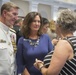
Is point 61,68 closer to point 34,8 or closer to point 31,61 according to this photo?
point 31,61

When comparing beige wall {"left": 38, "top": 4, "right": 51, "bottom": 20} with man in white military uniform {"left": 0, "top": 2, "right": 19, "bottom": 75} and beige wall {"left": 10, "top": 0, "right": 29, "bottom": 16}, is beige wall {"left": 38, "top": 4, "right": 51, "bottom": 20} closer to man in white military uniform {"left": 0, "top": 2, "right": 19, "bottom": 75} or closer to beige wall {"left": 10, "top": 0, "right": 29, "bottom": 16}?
beige wall {"left": 10, "top": 0, "right": 29, "bottom": 16}

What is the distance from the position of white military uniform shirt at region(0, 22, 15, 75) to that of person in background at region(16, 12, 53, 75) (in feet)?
0.75

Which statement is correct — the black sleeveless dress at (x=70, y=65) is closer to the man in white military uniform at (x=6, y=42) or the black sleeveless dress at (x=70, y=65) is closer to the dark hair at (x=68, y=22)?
the dark hair at (x=68, y=22)

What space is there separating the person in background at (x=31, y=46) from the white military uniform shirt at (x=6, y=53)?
0.23 metres

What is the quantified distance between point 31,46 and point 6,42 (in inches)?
14.2

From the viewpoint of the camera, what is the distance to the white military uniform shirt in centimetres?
176

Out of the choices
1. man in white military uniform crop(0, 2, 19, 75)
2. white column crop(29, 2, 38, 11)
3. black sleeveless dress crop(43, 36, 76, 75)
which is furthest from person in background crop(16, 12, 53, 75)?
white column crop(29, 2, 38, 11)

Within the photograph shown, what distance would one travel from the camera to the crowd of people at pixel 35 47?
1.49 meters

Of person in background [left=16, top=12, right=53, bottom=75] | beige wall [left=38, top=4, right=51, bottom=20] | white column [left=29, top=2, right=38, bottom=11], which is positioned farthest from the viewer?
beige wall [left=38, top=4, right=51, bottom=20]

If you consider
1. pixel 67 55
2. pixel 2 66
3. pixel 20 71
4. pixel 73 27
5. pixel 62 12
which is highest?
pixel 62 12

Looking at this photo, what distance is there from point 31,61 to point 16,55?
0.16 m

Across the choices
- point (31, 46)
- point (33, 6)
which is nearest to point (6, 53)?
point (31, 46)

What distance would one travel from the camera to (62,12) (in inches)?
63.4

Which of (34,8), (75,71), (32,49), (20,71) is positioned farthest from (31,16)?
(34,8)
